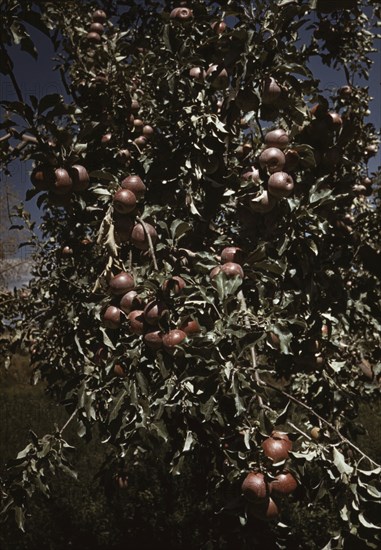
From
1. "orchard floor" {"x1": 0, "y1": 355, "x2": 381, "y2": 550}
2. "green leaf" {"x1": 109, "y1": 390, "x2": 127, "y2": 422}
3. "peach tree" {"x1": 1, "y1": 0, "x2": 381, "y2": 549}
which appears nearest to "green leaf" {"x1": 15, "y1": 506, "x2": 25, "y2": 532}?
"peach tree" {"x1": 1, "y1": 0, "x2": 381, "y2": 549}

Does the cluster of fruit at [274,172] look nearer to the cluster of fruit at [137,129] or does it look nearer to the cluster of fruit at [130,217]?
the cluster of fruit at [130,217]

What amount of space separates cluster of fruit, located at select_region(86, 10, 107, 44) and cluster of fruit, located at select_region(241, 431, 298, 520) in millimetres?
3032

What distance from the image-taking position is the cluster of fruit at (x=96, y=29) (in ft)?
10.7

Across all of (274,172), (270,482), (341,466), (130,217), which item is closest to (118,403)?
(270,482)

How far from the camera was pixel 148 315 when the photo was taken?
156 cm

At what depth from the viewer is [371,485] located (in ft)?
5.44

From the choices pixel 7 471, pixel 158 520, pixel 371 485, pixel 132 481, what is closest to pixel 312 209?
pixel 371 485

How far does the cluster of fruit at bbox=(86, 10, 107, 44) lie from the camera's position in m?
3.26

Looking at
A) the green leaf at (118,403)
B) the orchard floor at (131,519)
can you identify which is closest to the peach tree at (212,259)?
the green leaf at (118,403)

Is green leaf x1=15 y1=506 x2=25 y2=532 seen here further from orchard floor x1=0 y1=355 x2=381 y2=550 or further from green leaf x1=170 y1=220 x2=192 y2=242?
orchard floor x1=0 y1=355 x2=381 y2=550

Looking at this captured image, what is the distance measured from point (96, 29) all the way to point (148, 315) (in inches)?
109

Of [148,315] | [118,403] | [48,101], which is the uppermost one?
[48,101]

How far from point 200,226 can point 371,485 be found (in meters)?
1.42

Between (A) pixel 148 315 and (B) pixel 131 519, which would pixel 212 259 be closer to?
(A) pixel 148 315
